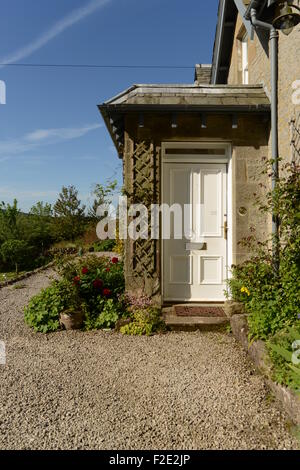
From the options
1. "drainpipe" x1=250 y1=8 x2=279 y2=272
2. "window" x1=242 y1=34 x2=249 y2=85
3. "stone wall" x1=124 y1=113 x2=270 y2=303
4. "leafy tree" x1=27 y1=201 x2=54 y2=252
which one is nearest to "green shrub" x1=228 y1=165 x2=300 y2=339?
"drainpipe" x1=250 y1=8 x2=279 y2=272

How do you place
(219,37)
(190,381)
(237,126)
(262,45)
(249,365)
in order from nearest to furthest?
1. (190,381)
2. (249,365)
3. (237,126)
4. (262,45)
5. (219,37)

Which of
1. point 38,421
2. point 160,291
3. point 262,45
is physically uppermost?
point 262,45

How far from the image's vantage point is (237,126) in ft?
15.8

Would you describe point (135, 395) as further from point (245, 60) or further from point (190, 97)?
point (245, 60)

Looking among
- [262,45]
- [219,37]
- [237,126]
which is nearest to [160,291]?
[237,126]

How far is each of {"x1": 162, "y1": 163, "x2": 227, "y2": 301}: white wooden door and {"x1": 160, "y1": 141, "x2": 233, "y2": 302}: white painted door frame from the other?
0.07 m

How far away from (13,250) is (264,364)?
9969 mm

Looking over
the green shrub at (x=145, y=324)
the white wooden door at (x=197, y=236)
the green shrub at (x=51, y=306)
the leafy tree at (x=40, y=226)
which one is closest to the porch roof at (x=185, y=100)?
the white wooden door at (x=197, y=236)

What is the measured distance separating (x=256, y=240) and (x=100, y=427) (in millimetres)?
3598

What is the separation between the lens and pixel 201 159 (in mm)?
5082

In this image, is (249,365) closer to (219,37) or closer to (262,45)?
(262,45)

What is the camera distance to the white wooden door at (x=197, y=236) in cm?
510

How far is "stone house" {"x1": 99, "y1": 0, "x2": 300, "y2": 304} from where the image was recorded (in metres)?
4.61

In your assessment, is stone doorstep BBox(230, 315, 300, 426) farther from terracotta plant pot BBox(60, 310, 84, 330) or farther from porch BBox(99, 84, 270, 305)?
terracotta plant pot BBox(60, 310, 84, 330)
